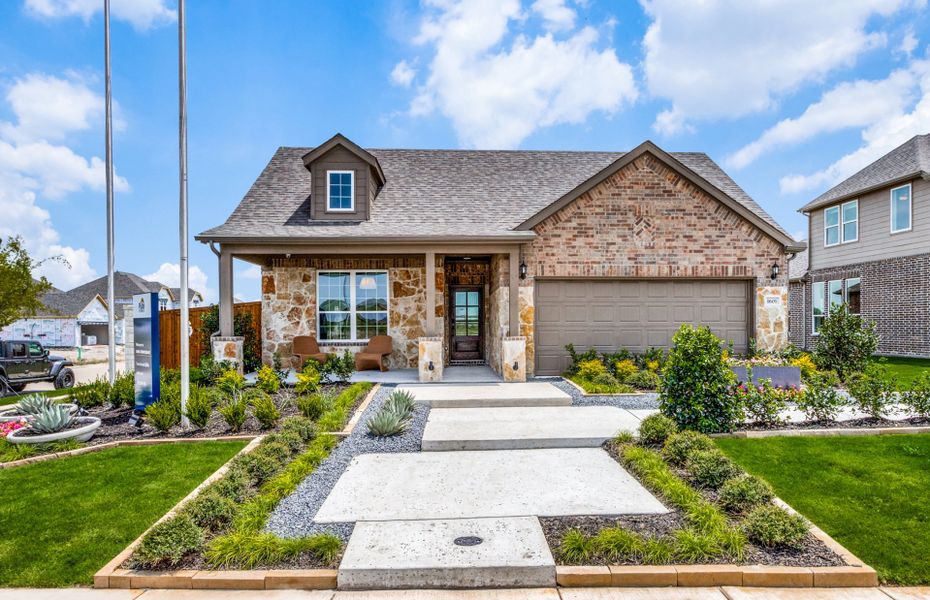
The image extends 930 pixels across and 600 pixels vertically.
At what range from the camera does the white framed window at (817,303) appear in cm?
1855

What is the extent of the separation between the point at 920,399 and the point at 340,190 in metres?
11.5

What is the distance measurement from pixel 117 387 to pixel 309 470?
17.2 ft

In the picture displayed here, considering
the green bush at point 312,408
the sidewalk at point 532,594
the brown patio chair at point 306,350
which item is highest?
the brown patio chair at point 306,350

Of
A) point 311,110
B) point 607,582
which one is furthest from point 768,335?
point 311,110

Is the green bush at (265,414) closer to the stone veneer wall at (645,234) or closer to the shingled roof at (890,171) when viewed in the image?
the stone veneer wall at (645,234)

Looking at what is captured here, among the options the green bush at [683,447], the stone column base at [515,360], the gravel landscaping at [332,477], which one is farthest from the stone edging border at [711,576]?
the stone column base at [515,360]

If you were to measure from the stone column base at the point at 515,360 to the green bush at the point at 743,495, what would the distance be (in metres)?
5.89

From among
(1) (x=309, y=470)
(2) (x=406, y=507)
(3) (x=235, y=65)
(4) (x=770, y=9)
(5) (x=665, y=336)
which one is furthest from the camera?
(5) (x=665, y=336)

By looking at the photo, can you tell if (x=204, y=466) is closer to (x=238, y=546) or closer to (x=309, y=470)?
(x=309, y=470)

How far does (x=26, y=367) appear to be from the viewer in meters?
11.8

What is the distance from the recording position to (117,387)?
8070mm

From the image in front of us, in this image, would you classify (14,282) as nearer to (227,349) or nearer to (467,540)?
(227,349)

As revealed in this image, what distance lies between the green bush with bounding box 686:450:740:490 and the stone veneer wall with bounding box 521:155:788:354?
6.08m

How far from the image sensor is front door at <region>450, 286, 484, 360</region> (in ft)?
44.0
